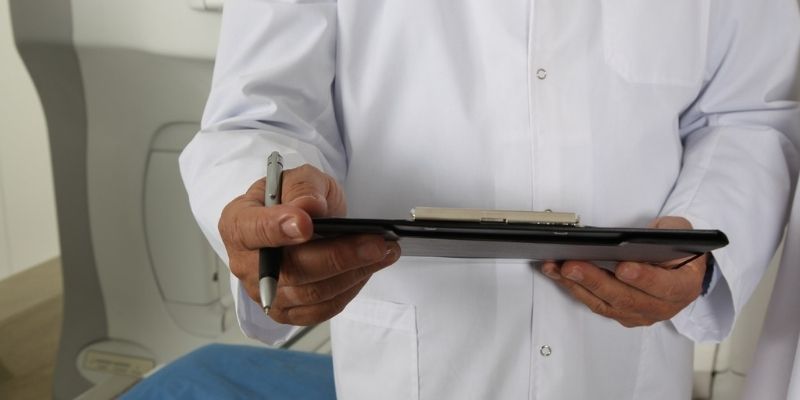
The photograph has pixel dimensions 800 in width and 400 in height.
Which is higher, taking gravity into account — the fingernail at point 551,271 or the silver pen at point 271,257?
the silver pen at point 271,257

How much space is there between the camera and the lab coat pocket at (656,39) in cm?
79

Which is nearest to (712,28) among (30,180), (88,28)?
(88,28)

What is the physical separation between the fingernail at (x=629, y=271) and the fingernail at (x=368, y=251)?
231mm

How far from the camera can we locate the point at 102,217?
59.0 inches

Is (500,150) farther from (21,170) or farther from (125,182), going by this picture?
(21,170)

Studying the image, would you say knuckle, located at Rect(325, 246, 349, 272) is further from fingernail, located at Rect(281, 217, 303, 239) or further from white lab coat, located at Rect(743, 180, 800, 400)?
white lab coat, located at Rect(743, 180, 800, 400)

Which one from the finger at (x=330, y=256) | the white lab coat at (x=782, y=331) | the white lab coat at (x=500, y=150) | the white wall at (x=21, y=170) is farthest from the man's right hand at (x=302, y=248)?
the white wall at (x=21, y=170)

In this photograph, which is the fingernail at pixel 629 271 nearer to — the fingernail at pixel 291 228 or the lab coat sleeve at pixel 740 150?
the lab coat sleeve at pixel 740 150

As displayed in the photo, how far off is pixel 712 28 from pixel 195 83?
861 mm

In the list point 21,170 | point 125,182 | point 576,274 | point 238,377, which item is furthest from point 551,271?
point 21,170

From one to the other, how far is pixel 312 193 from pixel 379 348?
0.30m

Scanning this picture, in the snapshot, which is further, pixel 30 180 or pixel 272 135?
pixel 30 180

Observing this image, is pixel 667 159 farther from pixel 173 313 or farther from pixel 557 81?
pixel 173 313

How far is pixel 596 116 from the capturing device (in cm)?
79
